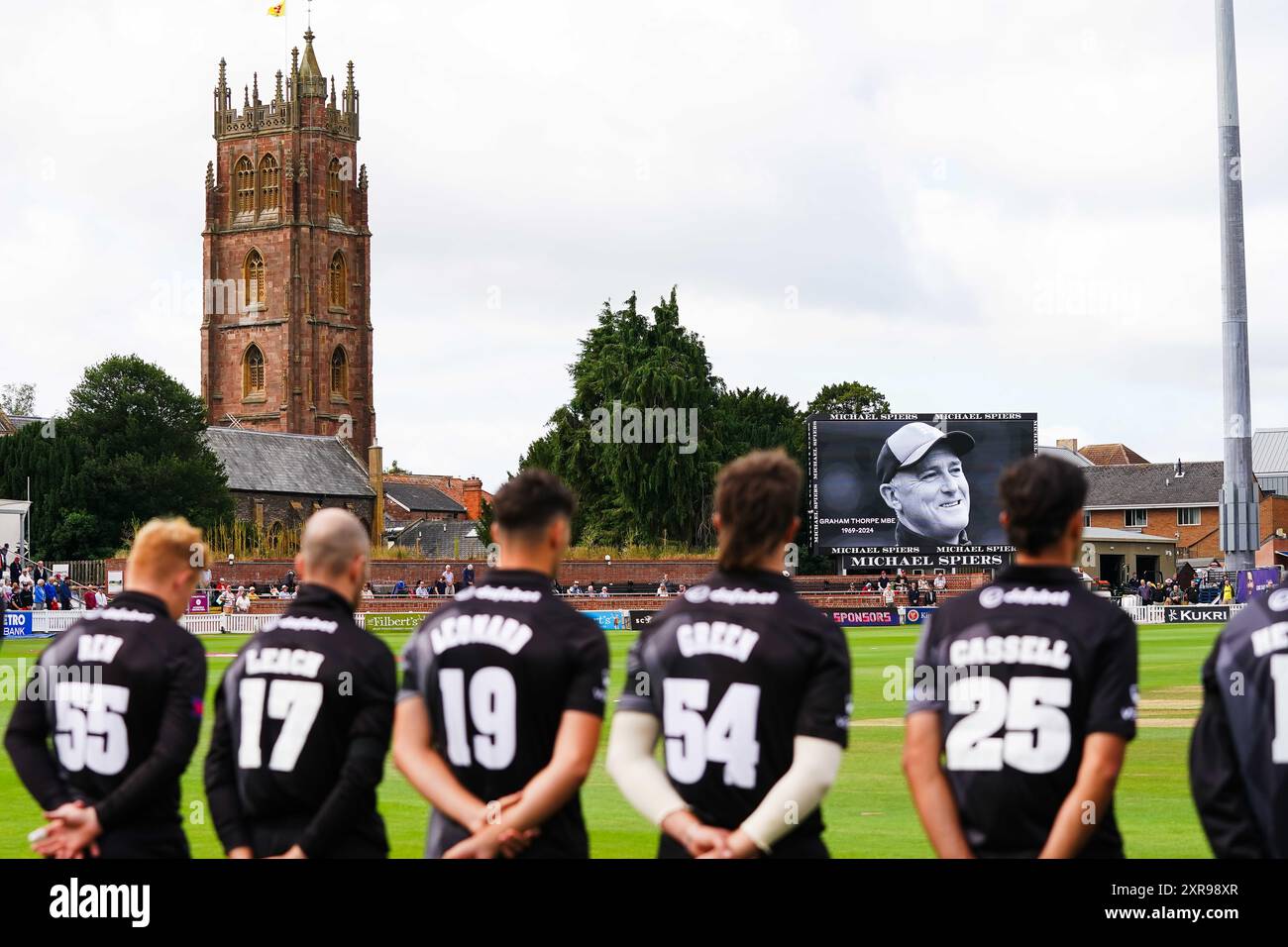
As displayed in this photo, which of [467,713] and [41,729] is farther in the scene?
[41,729]

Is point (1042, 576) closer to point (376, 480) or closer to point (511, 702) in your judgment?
point (511, 702)

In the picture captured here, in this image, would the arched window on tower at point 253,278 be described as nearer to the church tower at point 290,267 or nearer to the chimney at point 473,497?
the church tower at point 290,267

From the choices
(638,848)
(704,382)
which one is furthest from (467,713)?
(704,382)

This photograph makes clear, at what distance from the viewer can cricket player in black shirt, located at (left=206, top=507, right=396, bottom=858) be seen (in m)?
5.74

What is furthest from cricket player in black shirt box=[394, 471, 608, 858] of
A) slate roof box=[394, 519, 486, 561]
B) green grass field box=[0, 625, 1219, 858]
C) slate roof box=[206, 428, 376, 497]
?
slate roof box=[394, 519, 486, 561]

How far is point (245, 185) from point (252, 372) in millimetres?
14406

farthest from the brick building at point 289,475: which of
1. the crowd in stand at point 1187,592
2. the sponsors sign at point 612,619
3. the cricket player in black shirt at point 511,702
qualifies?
the cricket player in black shirt at point 511,702

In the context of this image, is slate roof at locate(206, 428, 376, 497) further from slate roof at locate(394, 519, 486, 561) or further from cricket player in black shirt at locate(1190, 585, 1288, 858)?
cricket player in black shirt at locate(1190, 585, 1288, 858)

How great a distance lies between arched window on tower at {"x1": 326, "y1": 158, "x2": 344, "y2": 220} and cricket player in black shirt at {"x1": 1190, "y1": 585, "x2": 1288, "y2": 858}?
126 meters

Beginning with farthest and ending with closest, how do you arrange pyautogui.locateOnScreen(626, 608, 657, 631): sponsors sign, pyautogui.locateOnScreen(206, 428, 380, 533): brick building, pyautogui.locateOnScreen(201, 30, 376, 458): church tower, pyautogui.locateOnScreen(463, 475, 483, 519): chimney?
1. pyautogui.locateOnScreen(463, 475, 483, 519): chimney
2. pyautogui.locateOnScreen(201, 30, 376, 458): church tower
3. pyautogui.locateOnScreen(206, 428, 380, 533): brick building
4. pyautogui.locateOnScreen(626, 608, 657, 631): sponsors sign

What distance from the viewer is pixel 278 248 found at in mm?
125750

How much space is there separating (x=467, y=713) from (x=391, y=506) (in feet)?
475

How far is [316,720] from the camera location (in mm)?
5766
